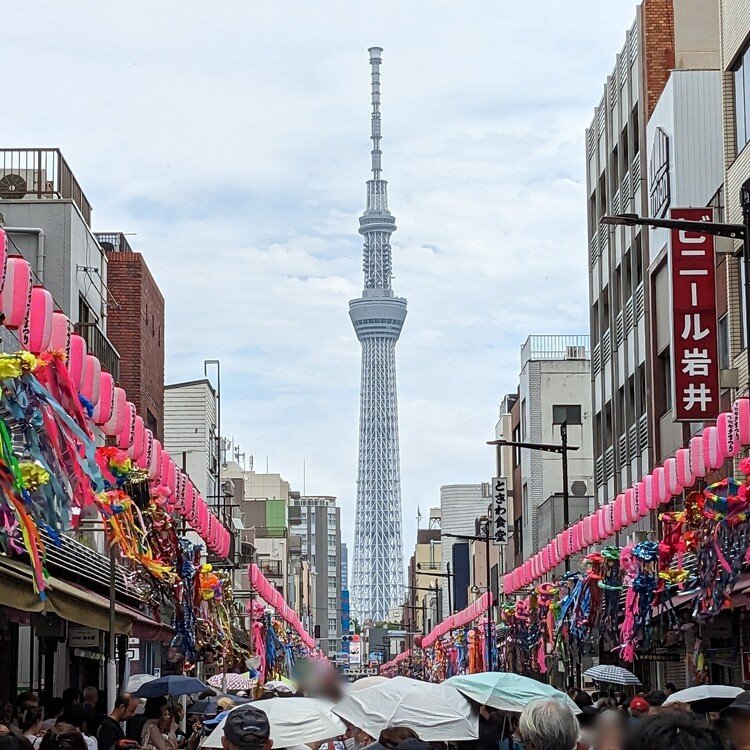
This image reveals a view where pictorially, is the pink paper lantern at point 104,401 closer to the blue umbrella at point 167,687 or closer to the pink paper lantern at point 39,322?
the pink paper lantern at point 39,322

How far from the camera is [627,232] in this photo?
43.4m

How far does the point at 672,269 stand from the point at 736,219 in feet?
5.61

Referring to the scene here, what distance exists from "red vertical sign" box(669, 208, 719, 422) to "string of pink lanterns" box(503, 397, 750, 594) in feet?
4.51

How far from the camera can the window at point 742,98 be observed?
2809cm

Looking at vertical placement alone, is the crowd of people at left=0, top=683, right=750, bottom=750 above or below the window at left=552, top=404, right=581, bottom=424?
below

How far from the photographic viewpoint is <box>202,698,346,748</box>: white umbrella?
12.1 metres

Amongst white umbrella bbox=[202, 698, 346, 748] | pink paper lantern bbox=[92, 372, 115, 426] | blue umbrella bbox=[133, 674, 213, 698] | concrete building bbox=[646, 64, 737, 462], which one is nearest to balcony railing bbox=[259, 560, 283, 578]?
concrete building bbox=[646, 64, 737, 462]

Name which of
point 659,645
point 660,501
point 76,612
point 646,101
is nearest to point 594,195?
point 646,101

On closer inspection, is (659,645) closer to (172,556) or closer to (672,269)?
(672,269)

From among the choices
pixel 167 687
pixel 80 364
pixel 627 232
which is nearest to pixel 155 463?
pixel 167 687

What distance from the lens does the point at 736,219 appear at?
2967 centimetres

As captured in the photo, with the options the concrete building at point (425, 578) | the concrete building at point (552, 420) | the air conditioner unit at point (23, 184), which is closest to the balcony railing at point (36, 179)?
the air conditioner unit at point (23, 184)

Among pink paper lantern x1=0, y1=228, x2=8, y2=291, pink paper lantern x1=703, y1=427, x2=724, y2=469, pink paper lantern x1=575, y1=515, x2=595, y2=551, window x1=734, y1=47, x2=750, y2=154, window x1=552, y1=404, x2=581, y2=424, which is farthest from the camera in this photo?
window x1=552, y1=404, x2=581, y2=424

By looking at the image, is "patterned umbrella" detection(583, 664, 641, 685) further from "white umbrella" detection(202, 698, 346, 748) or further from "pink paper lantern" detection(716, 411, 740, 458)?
"white umbrella" detection(202, 698, 346, 748)
